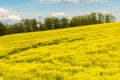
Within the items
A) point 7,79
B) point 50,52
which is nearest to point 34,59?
point 50,52

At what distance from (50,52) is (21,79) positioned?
8.49 metres

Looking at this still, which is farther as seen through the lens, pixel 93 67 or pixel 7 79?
pixel 7 79

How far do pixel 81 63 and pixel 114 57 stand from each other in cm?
227

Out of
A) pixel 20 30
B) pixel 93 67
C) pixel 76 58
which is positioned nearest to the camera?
pixel 93 67

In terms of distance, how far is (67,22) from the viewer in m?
114

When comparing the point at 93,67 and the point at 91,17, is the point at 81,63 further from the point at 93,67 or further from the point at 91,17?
the point at 91,17

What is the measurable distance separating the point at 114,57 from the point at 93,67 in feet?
8.10

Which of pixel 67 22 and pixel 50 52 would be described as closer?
pixel 50 52

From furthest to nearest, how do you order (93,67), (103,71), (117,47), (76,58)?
(117,47)
(76,58)
(93,67)
(103,71)

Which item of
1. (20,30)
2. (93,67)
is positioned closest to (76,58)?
(93,67)

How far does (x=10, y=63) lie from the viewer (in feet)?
88.5

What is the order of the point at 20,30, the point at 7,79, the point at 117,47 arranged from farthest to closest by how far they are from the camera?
the point at 20,30 < the point at 117,47 < the point at 7,79

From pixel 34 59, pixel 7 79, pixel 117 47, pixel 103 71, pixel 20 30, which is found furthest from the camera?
pixel 20 30

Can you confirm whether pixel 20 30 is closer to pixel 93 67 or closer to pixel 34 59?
pixel 34 59
